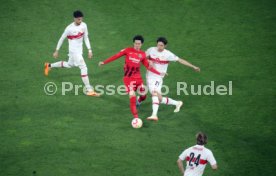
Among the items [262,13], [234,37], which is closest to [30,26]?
[234,37]

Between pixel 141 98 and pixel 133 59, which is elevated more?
pixel 133 59

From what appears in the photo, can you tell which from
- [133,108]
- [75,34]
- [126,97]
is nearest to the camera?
[133,108]

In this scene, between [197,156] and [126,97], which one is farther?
[126,97]

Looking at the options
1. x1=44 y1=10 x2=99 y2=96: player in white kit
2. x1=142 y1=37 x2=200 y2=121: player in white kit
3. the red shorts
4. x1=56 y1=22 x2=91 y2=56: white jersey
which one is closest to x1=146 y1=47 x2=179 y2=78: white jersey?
x1=142 y1=37 x2=200 y2=121: player in white kit

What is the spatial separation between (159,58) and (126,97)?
A: 1851 mm

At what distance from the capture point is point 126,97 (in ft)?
49.3

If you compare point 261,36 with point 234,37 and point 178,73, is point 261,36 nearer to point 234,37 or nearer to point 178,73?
point 234,37

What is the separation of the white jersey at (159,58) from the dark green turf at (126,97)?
119cm

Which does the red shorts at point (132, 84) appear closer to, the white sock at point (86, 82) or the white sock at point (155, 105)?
the white sock at point (155, 105)

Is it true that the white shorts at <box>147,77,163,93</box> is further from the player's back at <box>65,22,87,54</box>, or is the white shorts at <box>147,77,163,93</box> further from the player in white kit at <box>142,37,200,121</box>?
the player's back at <box>65,22,87,54</box>

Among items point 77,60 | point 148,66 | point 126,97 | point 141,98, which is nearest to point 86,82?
point 77,60

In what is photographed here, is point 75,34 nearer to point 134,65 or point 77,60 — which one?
point 77,60

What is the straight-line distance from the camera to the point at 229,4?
20.0 metres

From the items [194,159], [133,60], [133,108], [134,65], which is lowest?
[194,159]
